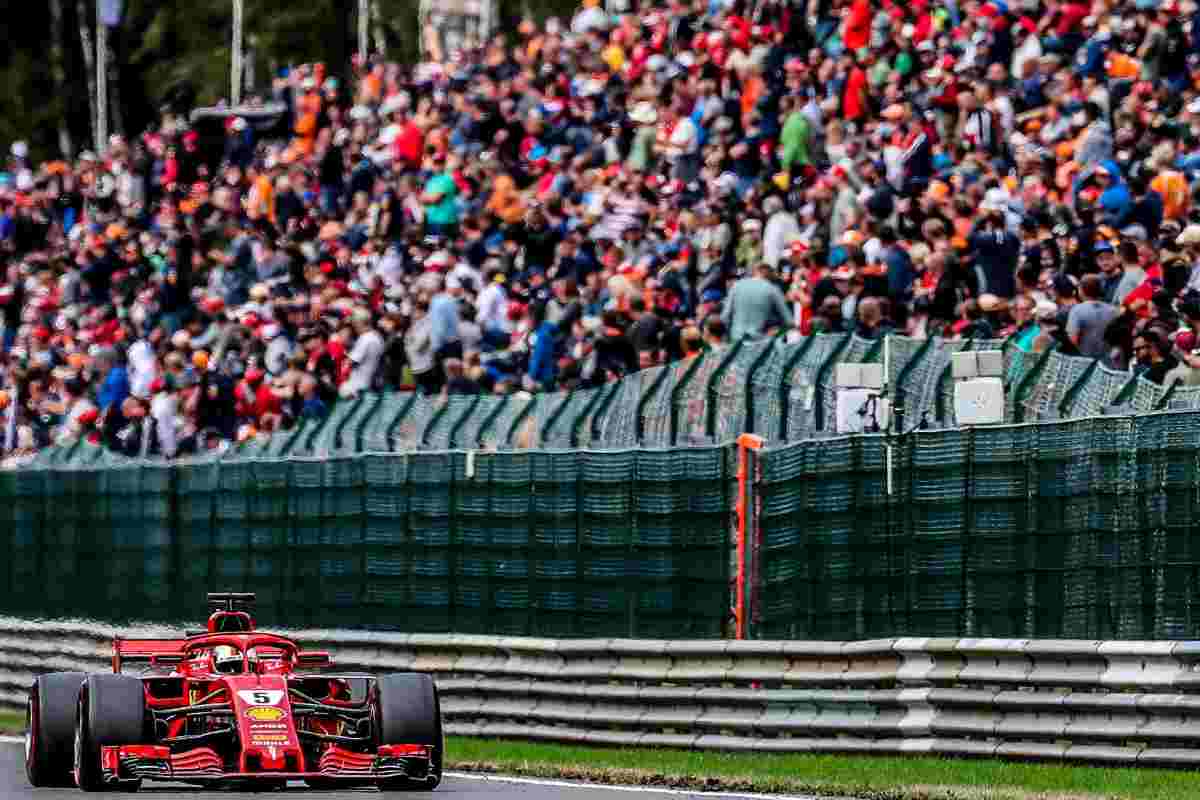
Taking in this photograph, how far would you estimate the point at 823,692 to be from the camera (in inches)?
709

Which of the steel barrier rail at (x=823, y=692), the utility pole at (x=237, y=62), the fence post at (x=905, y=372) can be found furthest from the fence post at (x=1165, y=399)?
the utility pole at (x=237, y=62)

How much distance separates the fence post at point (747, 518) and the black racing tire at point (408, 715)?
3.45m

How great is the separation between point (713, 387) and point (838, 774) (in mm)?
4315

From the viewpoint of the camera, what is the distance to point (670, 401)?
2084 cm

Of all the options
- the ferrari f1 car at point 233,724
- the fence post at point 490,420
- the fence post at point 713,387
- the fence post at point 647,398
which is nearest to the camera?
the ferrari f1 car at point 233,724

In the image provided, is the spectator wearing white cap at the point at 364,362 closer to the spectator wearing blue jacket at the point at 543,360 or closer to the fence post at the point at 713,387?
the spectator wearing blue jacket at the point at 543,360

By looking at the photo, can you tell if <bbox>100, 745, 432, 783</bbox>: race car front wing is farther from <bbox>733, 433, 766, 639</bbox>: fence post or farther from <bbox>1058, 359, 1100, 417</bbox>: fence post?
<bbox>1058, 359, 1100, 417</bbox>: fence post

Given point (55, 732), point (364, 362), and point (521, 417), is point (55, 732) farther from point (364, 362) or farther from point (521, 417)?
point (364, 362)

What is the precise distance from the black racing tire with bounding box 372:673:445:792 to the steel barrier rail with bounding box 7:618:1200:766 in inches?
110

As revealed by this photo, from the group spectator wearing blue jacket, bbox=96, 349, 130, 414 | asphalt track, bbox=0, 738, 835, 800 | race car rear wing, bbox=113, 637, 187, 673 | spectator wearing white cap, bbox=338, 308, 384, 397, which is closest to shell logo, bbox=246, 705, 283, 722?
asphalt track, bbox=0, 738, 835, 800

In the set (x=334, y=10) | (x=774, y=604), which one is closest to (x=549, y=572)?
(x=774, y=604)

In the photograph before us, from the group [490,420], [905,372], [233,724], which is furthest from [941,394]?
[233,724]

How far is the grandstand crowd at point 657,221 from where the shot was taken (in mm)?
23094

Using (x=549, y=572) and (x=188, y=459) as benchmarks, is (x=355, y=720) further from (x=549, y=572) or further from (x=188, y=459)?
(x=188, y=459)
